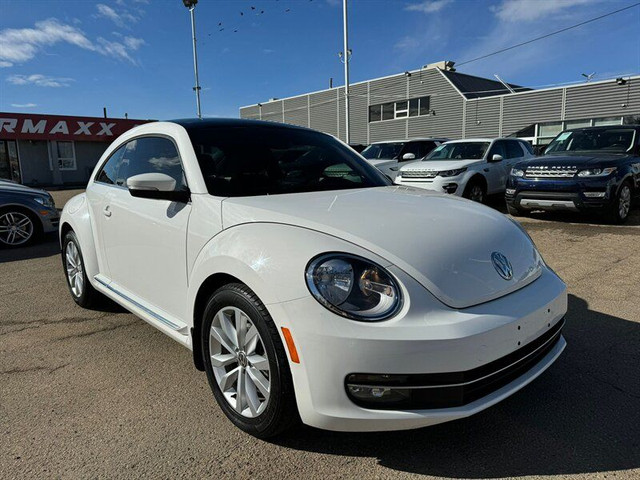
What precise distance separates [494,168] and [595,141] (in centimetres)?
208

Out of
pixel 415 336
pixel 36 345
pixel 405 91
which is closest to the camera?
pixel 415 336

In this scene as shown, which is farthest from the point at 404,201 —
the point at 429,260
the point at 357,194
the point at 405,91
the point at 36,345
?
the point at 405,91

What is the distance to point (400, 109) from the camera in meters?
28.8

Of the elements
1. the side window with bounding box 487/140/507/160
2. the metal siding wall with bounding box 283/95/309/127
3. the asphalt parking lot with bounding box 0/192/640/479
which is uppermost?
the metal siding wall with bounding box 283/95/309/127

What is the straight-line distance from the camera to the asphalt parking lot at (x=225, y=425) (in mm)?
2041

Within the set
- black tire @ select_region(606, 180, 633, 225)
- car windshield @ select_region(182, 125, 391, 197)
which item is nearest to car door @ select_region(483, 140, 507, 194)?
black tire @ select_region(606, 180, 633, 225)

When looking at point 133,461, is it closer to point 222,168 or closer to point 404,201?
point 222,168

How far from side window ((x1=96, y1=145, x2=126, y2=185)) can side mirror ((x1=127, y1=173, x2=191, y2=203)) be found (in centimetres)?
112

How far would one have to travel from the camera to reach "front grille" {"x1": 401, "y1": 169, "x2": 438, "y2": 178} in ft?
31.1

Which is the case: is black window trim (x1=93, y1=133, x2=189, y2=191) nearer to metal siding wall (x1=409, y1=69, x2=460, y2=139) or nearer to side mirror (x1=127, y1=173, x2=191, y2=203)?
side mirror (x1=127, y1=173, x2=191, y2=203)

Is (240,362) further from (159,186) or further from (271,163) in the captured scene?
(271,163)

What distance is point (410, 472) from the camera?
6.57 ft

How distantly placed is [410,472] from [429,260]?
931 millimetres

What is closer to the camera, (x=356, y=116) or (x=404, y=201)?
(x=404, y=201)
